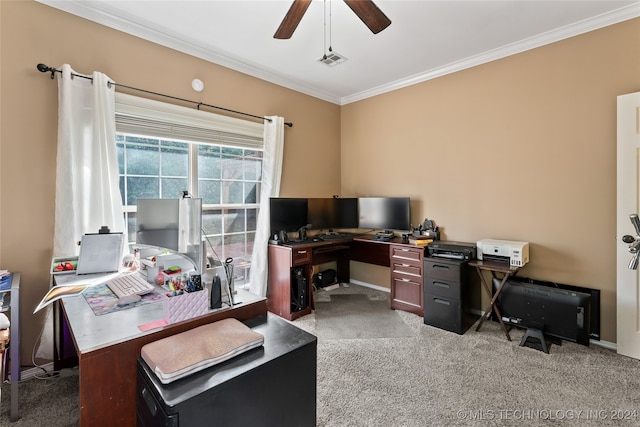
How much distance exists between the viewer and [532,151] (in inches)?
113

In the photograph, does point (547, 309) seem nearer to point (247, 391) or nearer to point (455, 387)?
point (455, 387)

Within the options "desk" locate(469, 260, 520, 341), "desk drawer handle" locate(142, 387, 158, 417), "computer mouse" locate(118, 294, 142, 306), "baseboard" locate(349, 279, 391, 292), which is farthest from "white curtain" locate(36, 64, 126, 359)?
"desk" locate(469, 260, 520, 341)

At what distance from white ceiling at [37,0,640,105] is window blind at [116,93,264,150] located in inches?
23.4

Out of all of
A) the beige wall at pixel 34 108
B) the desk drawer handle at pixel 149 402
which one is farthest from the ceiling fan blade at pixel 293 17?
the desk drawer handle at pixel 149 402

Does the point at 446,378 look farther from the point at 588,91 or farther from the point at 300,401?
the point at 588,91

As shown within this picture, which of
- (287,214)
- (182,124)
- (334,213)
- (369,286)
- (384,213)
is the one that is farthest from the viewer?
(369,286)

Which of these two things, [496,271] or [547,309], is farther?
[496,271]

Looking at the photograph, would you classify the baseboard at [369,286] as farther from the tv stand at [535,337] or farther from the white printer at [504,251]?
the tv stand at [535,337]

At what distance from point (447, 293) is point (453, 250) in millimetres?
429

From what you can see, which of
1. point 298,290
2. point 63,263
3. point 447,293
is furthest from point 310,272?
point 63,263

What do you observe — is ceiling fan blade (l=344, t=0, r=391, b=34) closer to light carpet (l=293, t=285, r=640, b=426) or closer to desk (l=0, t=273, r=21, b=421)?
light carpet (l=293, t=285, r=640, b=426)

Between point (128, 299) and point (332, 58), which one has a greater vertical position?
point (332, 58)

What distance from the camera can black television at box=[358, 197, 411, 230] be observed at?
3.64 m

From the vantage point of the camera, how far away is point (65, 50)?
225 centimetres
